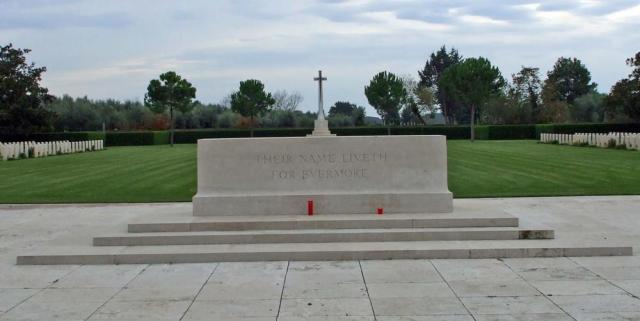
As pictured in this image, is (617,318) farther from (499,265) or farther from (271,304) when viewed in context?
(271,304)

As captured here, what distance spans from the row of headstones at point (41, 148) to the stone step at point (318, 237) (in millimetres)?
23355

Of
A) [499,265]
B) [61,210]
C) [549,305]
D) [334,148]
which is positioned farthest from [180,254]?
[61,210]

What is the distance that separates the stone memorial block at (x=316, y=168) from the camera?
8727 mm

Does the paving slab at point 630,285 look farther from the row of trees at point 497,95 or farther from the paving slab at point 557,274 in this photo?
the row of trees at point 497,95

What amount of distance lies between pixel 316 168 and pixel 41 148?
26.4 m

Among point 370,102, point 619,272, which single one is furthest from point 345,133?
point 619,272

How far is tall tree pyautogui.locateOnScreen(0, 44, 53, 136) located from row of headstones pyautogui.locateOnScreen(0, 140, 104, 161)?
353 centimetres

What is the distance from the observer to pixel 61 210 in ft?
37.7

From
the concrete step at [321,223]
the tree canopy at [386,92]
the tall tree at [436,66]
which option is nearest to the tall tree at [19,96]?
the tree canopy at [386,92]

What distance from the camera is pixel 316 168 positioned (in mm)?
8773

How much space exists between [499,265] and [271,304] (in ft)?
8.95

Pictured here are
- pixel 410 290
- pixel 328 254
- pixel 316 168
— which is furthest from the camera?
pixel 316 168

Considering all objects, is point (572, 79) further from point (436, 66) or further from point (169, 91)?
point (169, 91)

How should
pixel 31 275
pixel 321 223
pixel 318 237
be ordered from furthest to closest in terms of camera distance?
pixel 321 223 → pixel 318 237 → pixel 31 275
